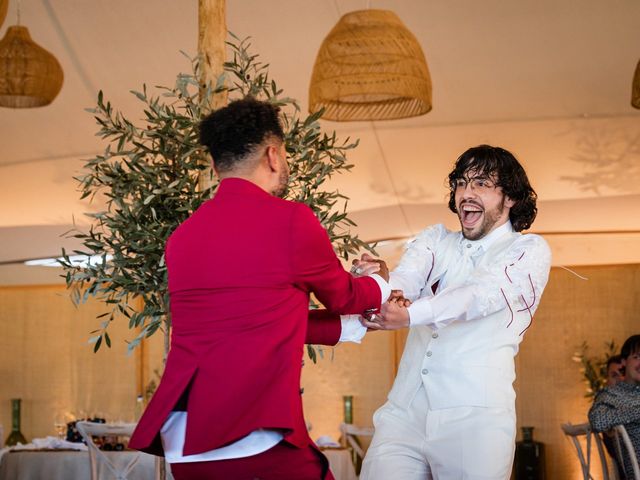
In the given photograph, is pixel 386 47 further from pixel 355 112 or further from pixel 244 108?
pixel 244 108

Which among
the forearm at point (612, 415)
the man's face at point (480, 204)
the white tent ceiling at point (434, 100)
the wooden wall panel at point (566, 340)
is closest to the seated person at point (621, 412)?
the forearm at point (612, 415)

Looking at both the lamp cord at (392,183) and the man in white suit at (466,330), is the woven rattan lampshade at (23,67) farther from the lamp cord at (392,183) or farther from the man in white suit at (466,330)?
the man in white suit at (466,330)

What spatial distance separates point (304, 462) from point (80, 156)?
24.8ft

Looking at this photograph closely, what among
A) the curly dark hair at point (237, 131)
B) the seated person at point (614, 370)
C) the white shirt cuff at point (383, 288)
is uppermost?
the curly dark hair at point (237, 131)

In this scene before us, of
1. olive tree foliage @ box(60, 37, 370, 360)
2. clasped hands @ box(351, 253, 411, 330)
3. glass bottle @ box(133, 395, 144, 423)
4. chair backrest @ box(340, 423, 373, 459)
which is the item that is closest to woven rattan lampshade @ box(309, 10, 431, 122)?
olive tree foliage @ box(60, 37, 370, 360)

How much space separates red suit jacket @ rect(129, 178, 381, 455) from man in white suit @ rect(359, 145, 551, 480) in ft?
2.11

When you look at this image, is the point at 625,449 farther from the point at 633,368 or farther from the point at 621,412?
the point at 633,368

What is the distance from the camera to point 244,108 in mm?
2789

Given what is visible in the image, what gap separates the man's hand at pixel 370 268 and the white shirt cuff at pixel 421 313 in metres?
0.18

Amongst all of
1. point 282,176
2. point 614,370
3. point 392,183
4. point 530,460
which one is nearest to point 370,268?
point 282,176

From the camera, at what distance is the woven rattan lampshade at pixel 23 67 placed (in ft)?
21.8

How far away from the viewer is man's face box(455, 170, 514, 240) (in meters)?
3.50

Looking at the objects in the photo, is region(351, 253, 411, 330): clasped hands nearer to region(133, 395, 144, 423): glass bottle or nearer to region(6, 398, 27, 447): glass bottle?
region(133, 395, 144, 423): glass bottle

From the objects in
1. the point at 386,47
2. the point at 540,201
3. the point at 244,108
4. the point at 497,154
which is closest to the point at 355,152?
the point at 540,201
